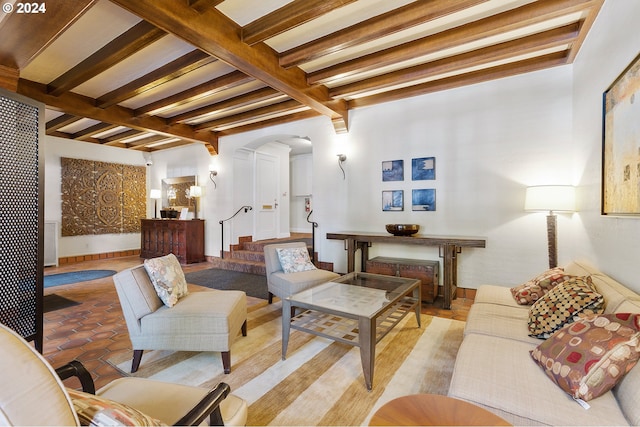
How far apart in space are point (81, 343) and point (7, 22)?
276cm

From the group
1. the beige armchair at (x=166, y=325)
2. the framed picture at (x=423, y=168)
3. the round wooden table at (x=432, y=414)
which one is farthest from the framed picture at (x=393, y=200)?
the round wooden table at (x=432, y=414)

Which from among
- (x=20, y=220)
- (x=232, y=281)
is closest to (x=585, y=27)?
(x=20, y=220)

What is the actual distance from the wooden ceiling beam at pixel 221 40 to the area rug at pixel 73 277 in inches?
186

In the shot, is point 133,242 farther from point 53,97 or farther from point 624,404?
point 624,404

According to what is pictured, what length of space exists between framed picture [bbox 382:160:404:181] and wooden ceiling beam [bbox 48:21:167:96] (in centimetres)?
329

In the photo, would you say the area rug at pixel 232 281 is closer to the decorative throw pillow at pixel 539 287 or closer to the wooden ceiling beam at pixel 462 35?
the decorative throw pillow at pixel 539 287

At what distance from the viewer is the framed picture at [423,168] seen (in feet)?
13.8

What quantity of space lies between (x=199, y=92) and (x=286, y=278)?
292 cm

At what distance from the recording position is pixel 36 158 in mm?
2357

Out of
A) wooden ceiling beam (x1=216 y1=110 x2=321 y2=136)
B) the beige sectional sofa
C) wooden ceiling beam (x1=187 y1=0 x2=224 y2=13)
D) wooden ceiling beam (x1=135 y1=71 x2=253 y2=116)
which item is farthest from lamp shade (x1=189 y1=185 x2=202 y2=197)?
the beige sectional sofa

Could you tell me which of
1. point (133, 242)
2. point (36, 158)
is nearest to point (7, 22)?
point (36, 158)

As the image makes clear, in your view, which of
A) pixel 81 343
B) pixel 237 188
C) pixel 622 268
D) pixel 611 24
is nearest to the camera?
pixel 622 268

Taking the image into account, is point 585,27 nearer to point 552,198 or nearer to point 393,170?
point 552,198

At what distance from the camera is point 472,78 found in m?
3.78
